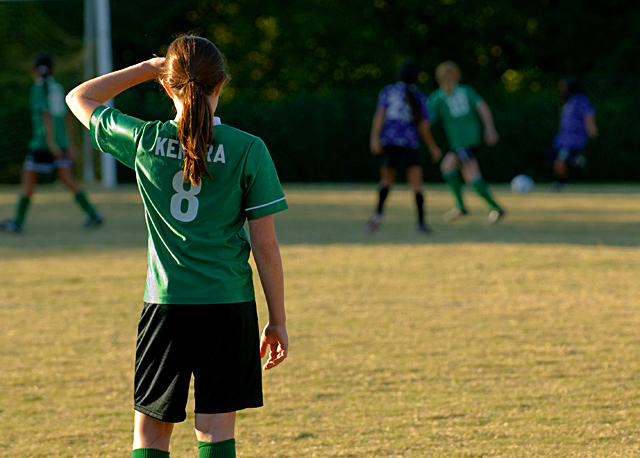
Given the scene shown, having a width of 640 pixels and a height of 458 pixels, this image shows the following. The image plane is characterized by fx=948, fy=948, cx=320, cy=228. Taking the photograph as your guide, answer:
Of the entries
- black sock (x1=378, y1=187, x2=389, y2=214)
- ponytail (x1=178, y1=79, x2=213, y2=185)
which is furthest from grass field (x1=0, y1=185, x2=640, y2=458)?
ponytail (x1=178, y1=79, x2=213, y2=185)

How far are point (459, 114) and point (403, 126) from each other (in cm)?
130

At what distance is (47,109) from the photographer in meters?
11.0

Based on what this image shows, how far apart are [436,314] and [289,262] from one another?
9.27 ft

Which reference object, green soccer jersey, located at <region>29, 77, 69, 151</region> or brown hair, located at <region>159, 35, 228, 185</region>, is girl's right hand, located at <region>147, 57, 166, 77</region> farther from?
green soccer jersey, located at <region>29, 77, 69, 151</region>

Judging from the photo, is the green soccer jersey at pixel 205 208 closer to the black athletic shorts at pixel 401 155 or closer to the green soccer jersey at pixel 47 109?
the black athletic shorts at pixel 401 155

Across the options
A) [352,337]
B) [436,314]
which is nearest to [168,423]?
[352,337]

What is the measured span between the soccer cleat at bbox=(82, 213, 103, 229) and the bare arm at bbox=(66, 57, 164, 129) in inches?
358

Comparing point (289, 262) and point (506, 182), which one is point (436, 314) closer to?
point (289, 262)

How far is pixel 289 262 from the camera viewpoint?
891cm

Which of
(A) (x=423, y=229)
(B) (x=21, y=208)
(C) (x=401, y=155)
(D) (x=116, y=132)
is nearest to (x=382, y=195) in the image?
(C) (x=401, y=155)

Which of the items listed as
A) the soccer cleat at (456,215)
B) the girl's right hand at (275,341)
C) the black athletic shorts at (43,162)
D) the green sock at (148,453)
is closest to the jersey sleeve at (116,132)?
the girl's right hand at (275,341)

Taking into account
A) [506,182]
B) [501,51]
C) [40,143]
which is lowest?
[506,182]

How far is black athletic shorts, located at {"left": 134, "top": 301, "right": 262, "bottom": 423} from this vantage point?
2.69 metres

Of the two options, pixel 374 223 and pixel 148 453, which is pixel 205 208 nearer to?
pixel 148 453
